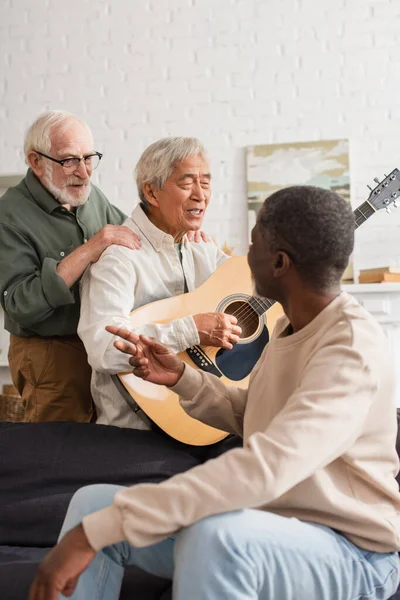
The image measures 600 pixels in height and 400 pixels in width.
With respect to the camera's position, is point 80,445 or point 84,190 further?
point 84,190

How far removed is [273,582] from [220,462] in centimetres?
22

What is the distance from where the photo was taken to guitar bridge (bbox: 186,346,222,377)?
2.46 meters

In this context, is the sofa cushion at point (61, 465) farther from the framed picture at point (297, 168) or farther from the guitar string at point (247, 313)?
the framed picture at point (297, 168)

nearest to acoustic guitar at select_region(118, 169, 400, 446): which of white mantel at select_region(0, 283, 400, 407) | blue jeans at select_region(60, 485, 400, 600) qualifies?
blue jeans at select_region(60, 485, 400, 600)

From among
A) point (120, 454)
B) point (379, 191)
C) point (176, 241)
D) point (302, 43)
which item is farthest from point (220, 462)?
point (302, 43)

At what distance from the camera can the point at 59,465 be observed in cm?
218

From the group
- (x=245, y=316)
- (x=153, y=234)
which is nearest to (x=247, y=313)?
(x=245, y=316)

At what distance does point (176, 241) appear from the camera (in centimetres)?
262

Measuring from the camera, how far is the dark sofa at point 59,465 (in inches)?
82.7

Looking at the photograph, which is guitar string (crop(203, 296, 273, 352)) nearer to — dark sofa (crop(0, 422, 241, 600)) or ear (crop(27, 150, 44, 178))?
dark sofa (crop(0, 422, 241, 600))

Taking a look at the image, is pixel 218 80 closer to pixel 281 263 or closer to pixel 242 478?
pixel 281 263

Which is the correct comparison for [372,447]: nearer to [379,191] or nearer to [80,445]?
[80,445]

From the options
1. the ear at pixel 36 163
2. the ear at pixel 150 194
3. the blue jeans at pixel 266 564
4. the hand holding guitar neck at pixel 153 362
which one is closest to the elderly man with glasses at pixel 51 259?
the ear at pixel 36 163

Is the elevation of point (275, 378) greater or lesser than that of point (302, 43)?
lesser
